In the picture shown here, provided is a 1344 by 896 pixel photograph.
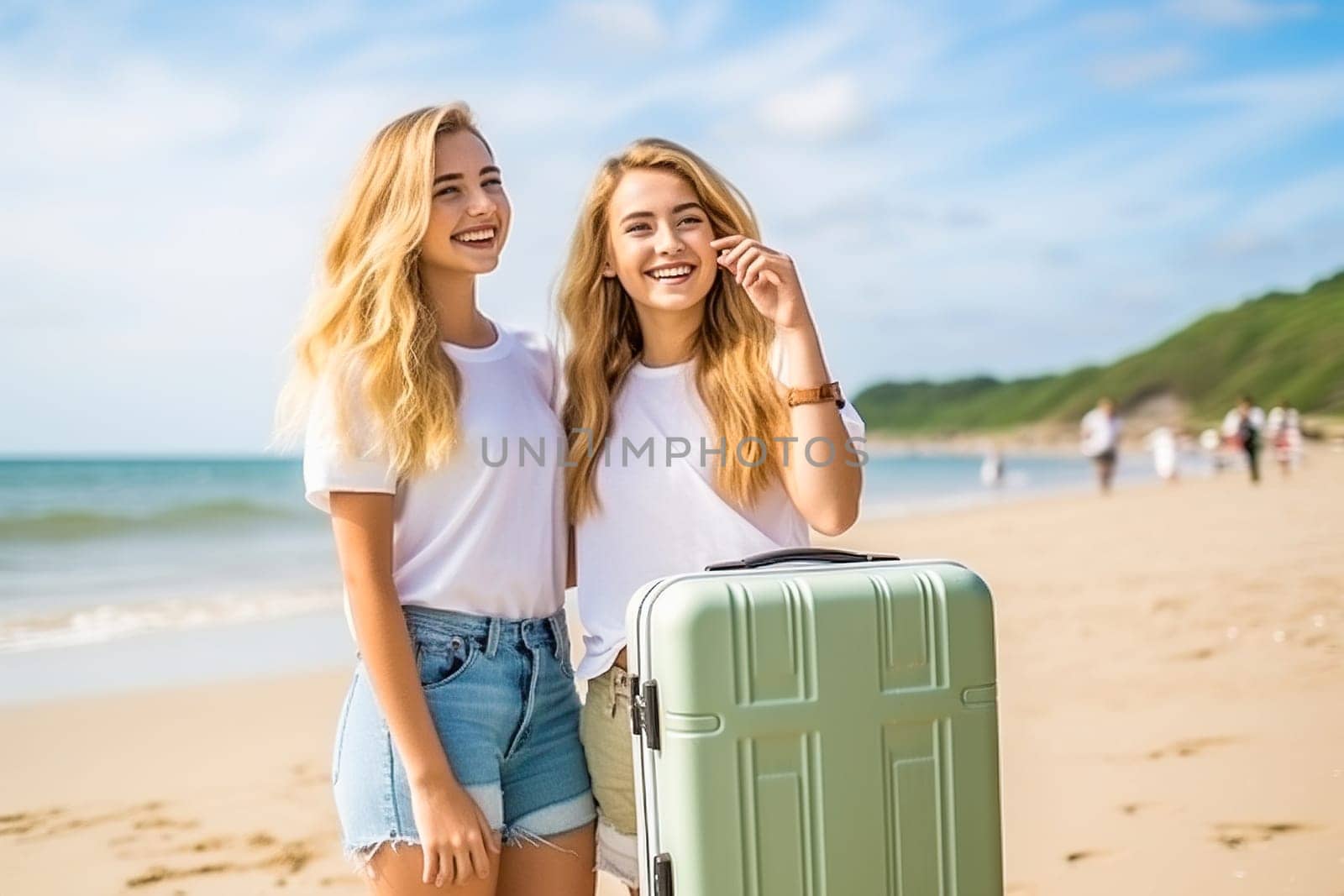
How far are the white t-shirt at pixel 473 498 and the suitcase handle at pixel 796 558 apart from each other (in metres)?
0.36

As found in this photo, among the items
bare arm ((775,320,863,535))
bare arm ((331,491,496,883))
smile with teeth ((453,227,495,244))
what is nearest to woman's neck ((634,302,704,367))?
bare arm ((775,320,863,535))

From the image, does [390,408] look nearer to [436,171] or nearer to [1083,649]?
[436,171]

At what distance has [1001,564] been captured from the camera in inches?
474

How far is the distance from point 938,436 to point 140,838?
4385 inches

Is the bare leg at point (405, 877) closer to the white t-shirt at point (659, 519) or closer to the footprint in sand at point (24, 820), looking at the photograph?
the white t-shirt at point (659, 519)

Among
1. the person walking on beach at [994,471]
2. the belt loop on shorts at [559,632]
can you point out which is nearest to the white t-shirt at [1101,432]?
the person walking on beach at [994,471]

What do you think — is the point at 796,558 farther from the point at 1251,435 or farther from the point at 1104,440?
the point at 1251,435

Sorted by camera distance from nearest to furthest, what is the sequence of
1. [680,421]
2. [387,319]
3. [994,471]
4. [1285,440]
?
[387,319]
[680,421]
[1285,440]
[994,471]

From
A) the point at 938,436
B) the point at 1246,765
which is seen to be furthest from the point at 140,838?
the point at 938,436

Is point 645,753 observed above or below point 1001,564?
above

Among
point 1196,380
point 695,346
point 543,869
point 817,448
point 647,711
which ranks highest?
point 1196,380

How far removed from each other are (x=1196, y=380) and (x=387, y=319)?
104m

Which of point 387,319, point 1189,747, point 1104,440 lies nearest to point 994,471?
point 1104,440

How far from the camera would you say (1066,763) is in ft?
17.1
